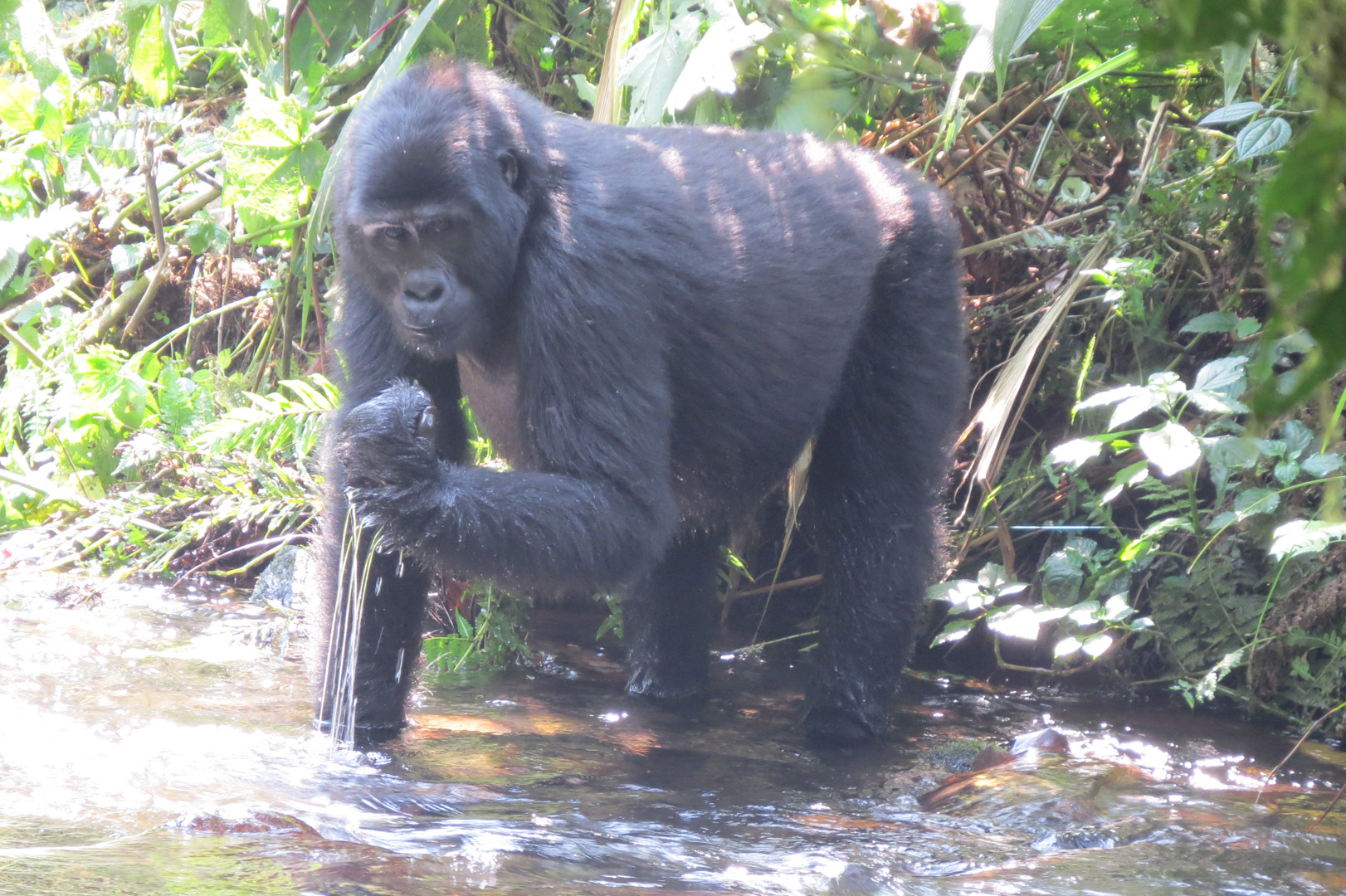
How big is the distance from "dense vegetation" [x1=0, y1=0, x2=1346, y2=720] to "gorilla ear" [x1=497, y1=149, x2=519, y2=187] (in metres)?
0.79

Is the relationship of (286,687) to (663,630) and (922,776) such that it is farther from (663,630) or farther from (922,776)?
(922,776)

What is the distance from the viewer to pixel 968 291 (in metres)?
4.88

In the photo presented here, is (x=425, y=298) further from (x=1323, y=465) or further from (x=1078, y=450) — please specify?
(x=1323, y=465)

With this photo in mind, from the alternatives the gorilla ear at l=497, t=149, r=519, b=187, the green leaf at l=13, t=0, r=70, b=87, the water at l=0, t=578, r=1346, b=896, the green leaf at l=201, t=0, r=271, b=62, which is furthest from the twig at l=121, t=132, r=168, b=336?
the green leaf at l=13, t=0, r=70, b=87

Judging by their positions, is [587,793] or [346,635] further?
[346,635]

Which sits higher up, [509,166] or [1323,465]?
[509,166]

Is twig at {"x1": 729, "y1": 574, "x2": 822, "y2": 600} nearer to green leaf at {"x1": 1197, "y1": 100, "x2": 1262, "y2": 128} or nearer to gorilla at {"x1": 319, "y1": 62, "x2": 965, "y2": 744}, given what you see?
gorilla at {"x1": 319, "y1": 62, "x2": 965, "y2": 744}

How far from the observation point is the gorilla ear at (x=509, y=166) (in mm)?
3139

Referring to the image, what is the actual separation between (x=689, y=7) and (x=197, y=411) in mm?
2663

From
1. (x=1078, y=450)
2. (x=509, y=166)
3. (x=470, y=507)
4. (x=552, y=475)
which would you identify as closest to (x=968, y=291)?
(x=1078, y=450)

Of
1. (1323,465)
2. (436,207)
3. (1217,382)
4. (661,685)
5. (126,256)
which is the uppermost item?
(436,207)

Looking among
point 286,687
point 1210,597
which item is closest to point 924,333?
point 1210,597

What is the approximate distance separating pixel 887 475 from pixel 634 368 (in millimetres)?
1110

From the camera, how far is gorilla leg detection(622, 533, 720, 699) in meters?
4.02
